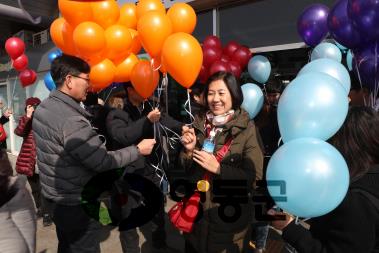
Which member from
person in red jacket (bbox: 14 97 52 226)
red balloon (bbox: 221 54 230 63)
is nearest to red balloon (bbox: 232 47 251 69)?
red balloon (bbox: 221 54 230 63)

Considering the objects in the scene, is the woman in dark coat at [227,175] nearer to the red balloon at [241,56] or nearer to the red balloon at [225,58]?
the red balloon at [225,58]

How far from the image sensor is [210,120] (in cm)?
200

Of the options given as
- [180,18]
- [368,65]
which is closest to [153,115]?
[180,18]

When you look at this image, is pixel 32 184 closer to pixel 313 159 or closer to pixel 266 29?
pixel 313 159

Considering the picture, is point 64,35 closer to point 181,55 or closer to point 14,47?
point 181,55

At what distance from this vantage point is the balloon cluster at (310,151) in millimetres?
1155

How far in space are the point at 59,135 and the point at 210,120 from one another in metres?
0.96

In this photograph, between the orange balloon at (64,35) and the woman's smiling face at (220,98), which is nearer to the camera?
the woman's smiling face at (220,98)

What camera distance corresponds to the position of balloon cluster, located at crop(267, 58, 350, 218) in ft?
3.79

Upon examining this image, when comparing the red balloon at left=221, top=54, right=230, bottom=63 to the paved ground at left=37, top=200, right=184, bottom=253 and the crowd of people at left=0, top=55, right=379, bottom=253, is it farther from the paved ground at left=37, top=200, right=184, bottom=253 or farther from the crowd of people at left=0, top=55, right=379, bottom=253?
the paved ground at left=37, top=200, right=184, bottom=253

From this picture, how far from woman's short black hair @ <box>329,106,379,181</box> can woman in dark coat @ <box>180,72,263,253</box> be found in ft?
2.02

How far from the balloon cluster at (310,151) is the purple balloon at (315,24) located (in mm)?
2216

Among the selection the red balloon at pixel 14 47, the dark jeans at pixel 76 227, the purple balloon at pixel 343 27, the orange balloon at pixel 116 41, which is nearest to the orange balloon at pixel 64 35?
the orange balloon at pixel 116 41

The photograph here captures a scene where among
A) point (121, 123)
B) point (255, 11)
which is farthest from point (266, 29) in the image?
point (121, 123)
